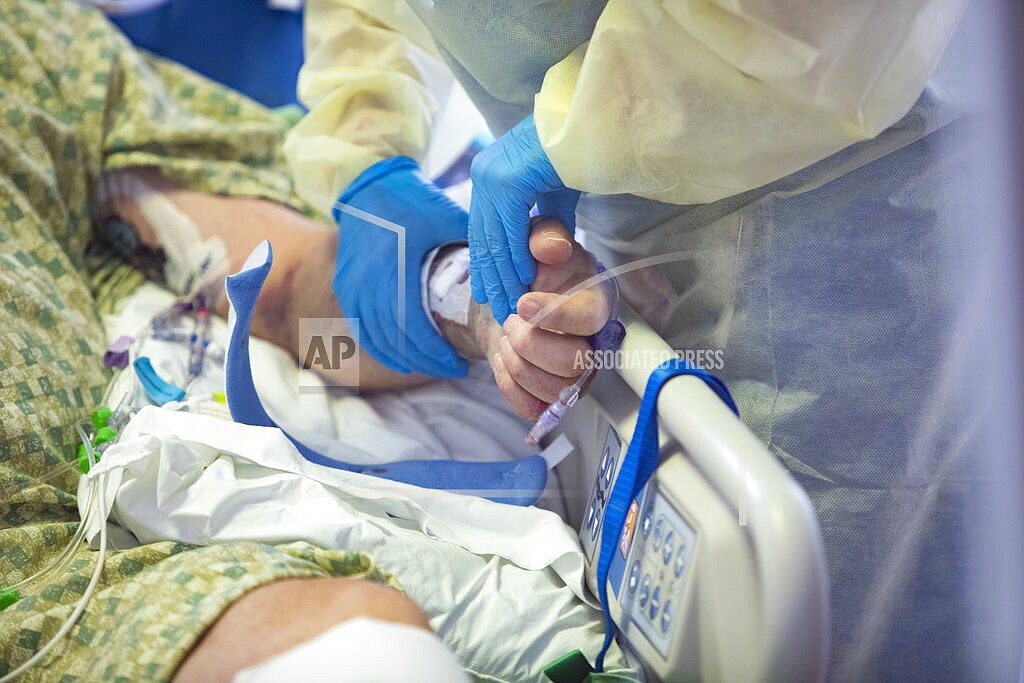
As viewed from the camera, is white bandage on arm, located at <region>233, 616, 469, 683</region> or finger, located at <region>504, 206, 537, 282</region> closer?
white bandage on arm, located at <region>233, 616, 469, 683</region>

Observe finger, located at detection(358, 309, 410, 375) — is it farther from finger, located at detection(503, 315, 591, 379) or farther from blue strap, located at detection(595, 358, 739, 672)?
blue strap, located at detection(595, 358, 739, 672)

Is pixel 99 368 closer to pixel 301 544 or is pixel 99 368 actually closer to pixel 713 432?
pixel 301 544

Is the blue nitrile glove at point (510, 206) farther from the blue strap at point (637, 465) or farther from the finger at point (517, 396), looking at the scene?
the blue strap at point (637, 465)

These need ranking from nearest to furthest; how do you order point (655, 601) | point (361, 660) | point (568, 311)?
1. point (361, 660)
2. point (655, 601)
3. point (568, 311)

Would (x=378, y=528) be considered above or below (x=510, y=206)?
below

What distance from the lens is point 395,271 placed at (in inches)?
43.9

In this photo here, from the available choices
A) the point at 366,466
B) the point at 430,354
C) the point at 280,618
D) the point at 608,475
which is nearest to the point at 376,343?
the point at 430,354

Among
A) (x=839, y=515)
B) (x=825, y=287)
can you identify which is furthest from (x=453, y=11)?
(x=839, y=515)

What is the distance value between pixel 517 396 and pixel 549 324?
117 millimetres

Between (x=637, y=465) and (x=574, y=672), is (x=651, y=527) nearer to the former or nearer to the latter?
(x=637, y=465)

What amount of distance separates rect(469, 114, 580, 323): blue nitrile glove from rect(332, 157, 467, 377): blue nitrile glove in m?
0.14

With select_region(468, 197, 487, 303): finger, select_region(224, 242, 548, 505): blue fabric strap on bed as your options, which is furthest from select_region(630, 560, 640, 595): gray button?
select_region(468, 197, 487, 303): finger

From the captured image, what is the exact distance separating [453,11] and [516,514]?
0.59 meters

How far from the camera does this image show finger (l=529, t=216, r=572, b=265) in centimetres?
89
